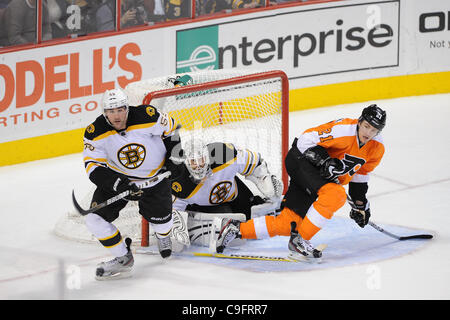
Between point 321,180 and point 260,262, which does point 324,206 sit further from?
point 260,262

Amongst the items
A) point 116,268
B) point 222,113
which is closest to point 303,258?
point 116,268

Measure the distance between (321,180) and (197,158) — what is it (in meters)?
0.72

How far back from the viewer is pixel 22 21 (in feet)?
23.6

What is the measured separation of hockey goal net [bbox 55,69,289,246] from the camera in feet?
19.2

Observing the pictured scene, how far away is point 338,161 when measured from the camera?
522 centimetres

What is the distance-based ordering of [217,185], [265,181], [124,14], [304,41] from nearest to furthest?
[217,185] < [265,181] < [124,14] < [304,41]

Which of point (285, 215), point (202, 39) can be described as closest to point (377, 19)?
point (202, 39)

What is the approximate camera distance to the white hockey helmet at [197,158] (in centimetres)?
540

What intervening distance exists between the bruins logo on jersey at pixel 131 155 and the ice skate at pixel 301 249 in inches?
36.8

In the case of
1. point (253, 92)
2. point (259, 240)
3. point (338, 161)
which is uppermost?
point (253, 92)

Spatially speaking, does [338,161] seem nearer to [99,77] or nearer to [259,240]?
[259,240]

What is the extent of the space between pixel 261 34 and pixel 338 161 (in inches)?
139

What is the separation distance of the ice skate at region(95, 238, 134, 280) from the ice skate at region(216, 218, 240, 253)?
552mm

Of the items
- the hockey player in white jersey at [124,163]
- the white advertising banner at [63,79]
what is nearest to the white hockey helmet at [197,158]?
the hockey player in white jersey at [124,163]
